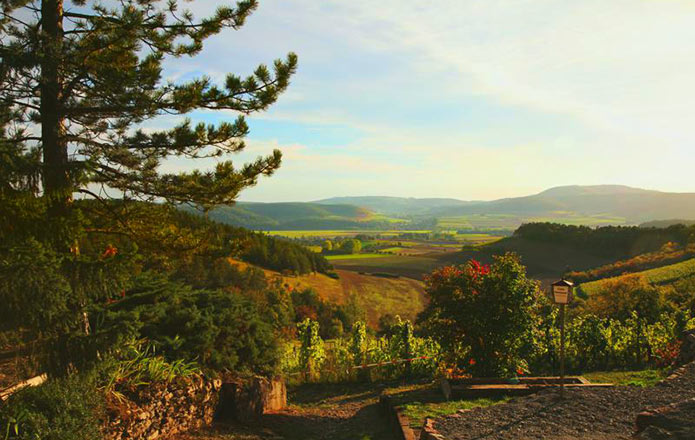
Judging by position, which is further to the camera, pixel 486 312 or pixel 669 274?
pixel 669 274

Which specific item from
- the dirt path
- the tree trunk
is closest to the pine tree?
the tree trunk

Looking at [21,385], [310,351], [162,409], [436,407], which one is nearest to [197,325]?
[162,409]

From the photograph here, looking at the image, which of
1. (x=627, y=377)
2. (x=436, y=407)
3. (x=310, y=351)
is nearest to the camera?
(x=436, y=407)

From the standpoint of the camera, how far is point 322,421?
27.7ft

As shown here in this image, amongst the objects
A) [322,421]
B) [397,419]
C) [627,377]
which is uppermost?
[397,419]

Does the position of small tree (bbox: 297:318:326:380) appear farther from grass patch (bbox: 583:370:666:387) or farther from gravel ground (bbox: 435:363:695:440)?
grass patch (bbox: 583:370:666:387)

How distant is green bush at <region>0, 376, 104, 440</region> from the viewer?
14.5 feet

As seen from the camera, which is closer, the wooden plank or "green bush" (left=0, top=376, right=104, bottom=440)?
"green bush" (left=0, top=376, right=104, bottom=440)

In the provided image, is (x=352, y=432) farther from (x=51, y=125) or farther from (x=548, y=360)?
(x=51, y=125)

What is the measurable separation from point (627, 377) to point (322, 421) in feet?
21.4

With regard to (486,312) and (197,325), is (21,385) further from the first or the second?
(486,312)

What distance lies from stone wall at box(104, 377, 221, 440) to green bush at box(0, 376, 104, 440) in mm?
562

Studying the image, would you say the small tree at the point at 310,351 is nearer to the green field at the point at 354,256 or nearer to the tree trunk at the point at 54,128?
the tree trunk at the point at 54,128

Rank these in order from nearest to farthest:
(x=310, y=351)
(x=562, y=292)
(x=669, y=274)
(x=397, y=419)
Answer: (x=397, y=419)
(x=562, y=292)
(x=310, y=351)
(x=669, y=274)
